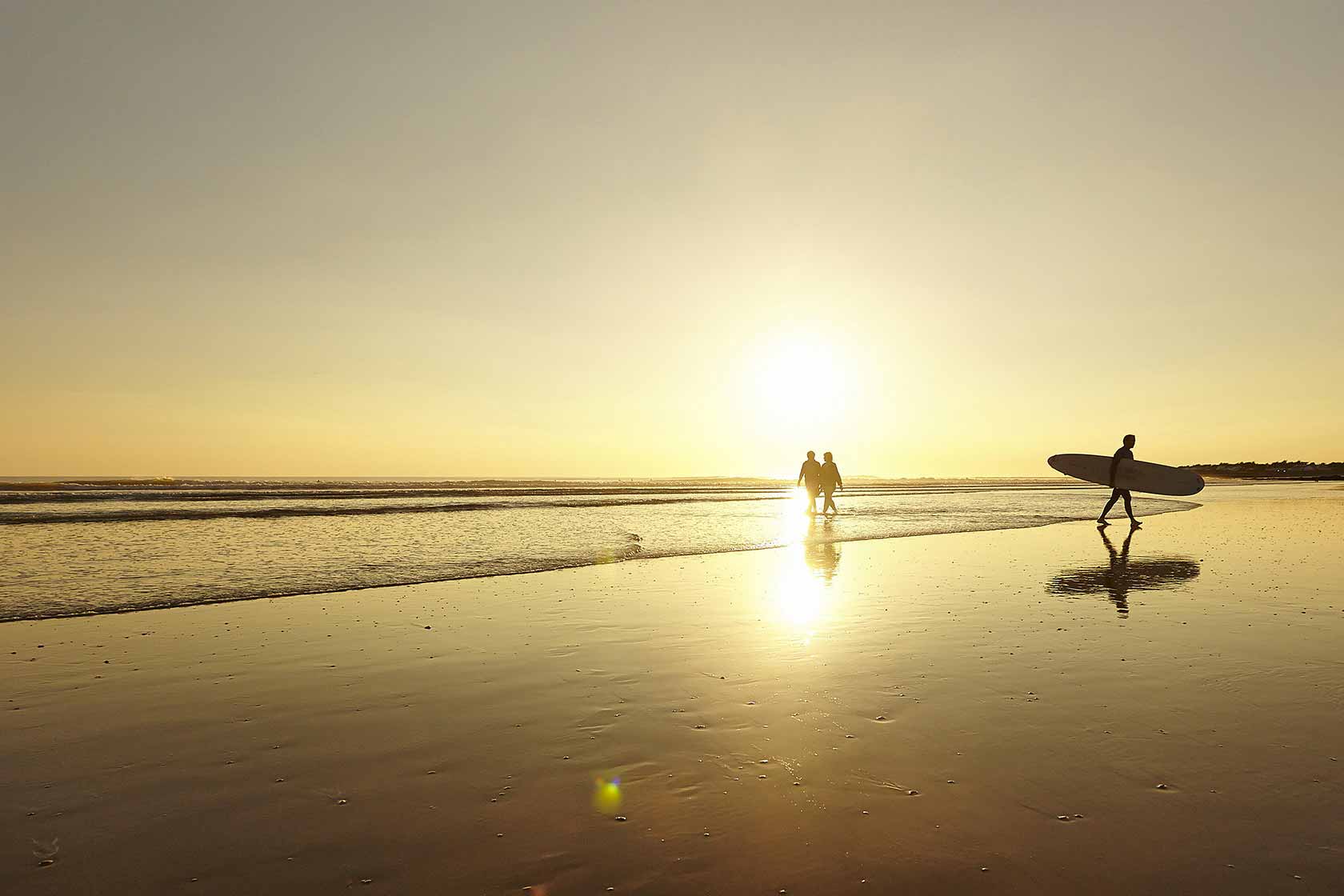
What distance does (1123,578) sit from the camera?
14.0 metres

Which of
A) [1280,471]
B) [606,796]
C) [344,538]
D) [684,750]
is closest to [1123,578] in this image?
[684,750]

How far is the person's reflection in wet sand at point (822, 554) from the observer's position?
15461 mm

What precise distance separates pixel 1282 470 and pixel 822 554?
5714 inches

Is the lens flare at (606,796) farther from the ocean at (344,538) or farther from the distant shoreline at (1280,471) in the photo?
the distant shoreline at (1280,471)

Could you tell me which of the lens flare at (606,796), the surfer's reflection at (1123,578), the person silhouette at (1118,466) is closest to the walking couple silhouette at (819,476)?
the person silhouette at (1118,466)

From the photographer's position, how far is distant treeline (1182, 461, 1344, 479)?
10862 centimetres

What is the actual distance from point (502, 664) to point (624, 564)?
8.52 meters

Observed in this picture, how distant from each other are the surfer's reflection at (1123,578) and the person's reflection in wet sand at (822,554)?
172 inches

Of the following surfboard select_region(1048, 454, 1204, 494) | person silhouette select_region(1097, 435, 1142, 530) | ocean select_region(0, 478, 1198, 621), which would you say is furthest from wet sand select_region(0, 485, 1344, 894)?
surfboard select_region(1048, 454, 1204, 494)

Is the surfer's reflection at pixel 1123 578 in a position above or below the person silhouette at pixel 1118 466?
below

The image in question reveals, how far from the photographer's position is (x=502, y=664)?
27.1 ft

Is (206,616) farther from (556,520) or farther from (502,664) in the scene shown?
(556,520)

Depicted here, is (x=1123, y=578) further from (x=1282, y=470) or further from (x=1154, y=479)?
(x=1282, y=470)

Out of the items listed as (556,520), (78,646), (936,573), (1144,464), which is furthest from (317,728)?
(1144,464)
